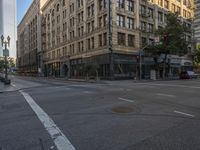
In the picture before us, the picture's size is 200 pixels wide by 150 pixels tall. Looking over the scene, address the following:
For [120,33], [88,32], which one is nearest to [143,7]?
[120,33]

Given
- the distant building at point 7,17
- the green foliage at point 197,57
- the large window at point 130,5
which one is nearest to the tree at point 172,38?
the large window at point 130,5

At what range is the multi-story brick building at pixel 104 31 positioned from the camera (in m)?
39.7

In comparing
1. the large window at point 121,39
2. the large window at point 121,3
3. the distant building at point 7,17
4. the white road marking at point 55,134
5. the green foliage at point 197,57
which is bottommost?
the white road marking at point 55,134

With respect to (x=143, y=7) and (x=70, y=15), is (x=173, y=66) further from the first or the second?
(x=70, y=15)

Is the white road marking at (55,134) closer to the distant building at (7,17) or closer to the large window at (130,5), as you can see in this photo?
the distant building at (7,17)

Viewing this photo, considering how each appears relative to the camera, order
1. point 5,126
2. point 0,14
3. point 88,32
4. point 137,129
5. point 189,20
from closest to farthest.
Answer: point 137,129 → point 5,126 → point 0,14 → point 88,32 → point 189,20

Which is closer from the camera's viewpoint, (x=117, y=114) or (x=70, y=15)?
(x=117, y=114)

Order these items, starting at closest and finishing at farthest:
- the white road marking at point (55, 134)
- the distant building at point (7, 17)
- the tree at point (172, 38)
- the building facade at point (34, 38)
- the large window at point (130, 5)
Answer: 1. the white road marking at point (55, 134)
2. the distant building at point (7, 17)
3. the tree at point (172, 38)
4. the large window at point (130, 5)
5. the building facade at point (34, 38)

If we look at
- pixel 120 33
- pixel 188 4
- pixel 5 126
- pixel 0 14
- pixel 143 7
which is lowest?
pixel 5 126

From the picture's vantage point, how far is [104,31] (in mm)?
39625

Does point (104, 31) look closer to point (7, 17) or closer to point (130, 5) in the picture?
point (130, 5)

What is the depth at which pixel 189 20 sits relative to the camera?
6016cm

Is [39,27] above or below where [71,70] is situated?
above

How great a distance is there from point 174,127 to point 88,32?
40.8 m
